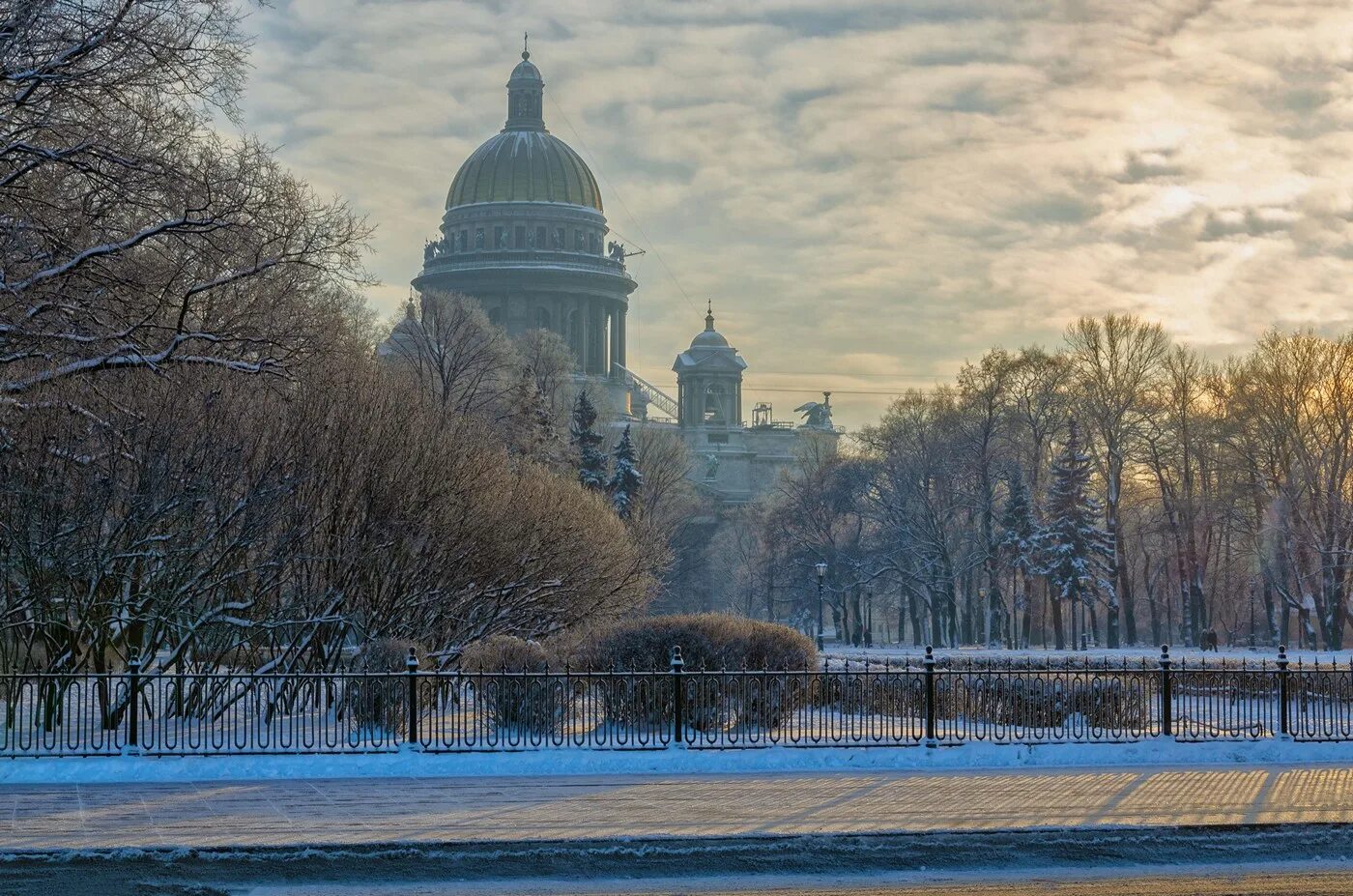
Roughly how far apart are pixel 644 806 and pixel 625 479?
179 ft

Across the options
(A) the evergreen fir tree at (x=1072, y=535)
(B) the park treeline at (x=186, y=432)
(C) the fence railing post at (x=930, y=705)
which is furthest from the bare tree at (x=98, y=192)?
(A) the evergreen fir tree at (x=1072, y=535)

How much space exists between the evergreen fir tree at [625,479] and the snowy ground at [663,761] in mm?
47828

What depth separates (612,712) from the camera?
22203 mm

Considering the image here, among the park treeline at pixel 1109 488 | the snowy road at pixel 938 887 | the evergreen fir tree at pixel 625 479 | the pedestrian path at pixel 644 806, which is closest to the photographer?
the snowy road at pixel 938 887

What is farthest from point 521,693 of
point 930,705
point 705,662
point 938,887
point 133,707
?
point 938,887

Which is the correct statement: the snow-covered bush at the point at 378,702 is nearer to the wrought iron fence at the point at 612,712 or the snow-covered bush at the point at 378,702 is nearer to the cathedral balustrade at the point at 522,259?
→ the wrought iron fence at the point at 612,712

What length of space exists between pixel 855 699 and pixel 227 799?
421 inches

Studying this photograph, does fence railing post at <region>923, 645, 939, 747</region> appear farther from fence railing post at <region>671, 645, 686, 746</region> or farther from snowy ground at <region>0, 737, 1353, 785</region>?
fence railing post at <region>671, 645, 686, 746</region>

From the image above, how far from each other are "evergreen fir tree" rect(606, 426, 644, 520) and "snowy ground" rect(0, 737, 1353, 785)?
47.8 meters

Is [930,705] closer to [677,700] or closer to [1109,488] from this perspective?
[677,700]

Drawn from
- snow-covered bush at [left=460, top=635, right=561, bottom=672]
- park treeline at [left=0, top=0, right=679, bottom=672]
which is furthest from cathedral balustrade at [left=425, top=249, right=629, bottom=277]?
snow-covered bush at [left=460, top=635, right=561, bottom=672]

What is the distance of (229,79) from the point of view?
1969cm

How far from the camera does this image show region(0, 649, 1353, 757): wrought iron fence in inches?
784

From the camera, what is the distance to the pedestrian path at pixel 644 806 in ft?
46.8
